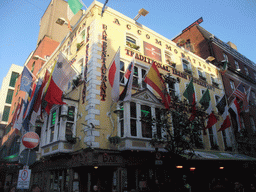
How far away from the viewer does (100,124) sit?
11.8 meters

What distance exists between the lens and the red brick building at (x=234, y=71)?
20891 millimetres

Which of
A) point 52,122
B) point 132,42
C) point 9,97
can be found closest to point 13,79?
point 9,97

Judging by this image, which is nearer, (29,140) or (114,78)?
(29,140)

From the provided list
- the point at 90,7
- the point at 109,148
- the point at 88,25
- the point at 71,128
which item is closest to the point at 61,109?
the point at 71,128

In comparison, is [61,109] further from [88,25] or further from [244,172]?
[244,172]

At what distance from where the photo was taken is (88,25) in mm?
15539

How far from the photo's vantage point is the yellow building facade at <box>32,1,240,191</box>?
1142 centimetres

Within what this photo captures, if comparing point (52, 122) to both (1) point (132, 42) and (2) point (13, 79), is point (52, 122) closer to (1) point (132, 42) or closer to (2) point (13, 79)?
(1) point (132, 42)

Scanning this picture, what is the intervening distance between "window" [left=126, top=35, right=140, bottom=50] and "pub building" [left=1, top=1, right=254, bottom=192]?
0.08ft

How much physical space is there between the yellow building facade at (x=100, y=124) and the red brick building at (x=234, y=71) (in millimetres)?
5518

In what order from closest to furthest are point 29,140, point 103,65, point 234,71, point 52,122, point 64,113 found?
1. point 29,140
2. point 64,113
3. point 103,65
4. point 52,122
5. point 234,71

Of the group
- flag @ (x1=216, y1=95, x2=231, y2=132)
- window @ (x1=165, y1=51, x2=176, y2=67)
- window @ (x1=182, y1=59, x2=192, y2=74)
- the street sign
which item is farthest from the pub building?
the street sign

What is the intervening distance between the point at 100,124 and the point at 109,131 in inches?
28.1

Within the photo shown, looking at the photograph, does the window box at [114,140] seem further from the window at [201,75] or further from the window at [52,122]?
the window at [201,75]
